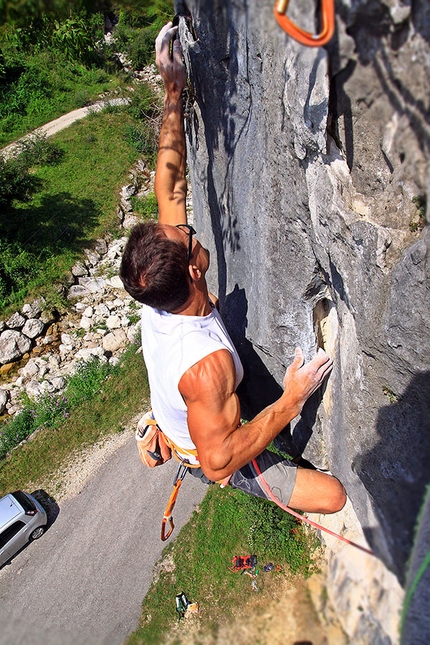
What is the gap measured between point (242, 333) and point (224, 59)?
2.39 metres

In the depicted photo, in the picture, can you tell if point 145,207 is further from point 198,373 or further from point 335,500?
point 198,373

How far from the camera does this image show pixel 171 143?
381 cm

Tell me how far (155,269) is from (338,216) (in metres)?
1.12

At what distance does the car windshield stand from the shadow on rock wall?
20.4 feet

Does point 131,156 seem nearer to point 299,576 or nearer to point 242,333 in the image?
point 242,333

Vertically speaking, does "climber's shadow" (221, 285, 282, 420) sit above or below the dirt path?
below

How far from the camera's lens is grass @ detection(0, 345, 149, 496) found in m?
8.40

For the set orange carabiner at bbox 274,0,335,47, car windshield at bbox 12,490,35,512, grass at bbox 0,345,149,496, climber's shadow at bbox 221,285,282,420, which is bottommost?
car windshield at bbox 12,490,35,512

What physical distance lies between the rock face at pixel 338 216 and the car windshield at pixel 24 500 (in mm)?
5137

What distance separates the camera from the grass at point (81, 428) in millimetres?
8398

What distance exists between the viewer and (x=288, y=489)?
3.57m

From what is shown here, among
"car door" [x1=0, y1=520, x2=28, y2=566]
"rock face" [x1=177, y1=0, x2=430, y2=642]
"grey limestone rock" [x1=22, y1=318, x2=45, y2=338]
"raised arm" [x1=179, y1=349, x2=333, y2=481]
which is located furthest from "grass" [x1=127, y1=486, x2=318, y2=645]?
"grey limestone rock" [x1=22, y1=318, x2=45, y2=338]

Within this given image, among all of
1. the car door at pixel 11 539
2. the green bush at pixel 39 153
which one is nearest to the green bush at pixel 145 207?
the green bush at pixel 39 153

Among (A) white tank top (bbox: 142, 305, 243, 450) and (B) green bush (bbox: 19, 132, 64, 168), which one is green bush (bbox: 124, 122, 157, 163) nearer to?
(B) green bush (bbox: 19, 132, 64, 168)
